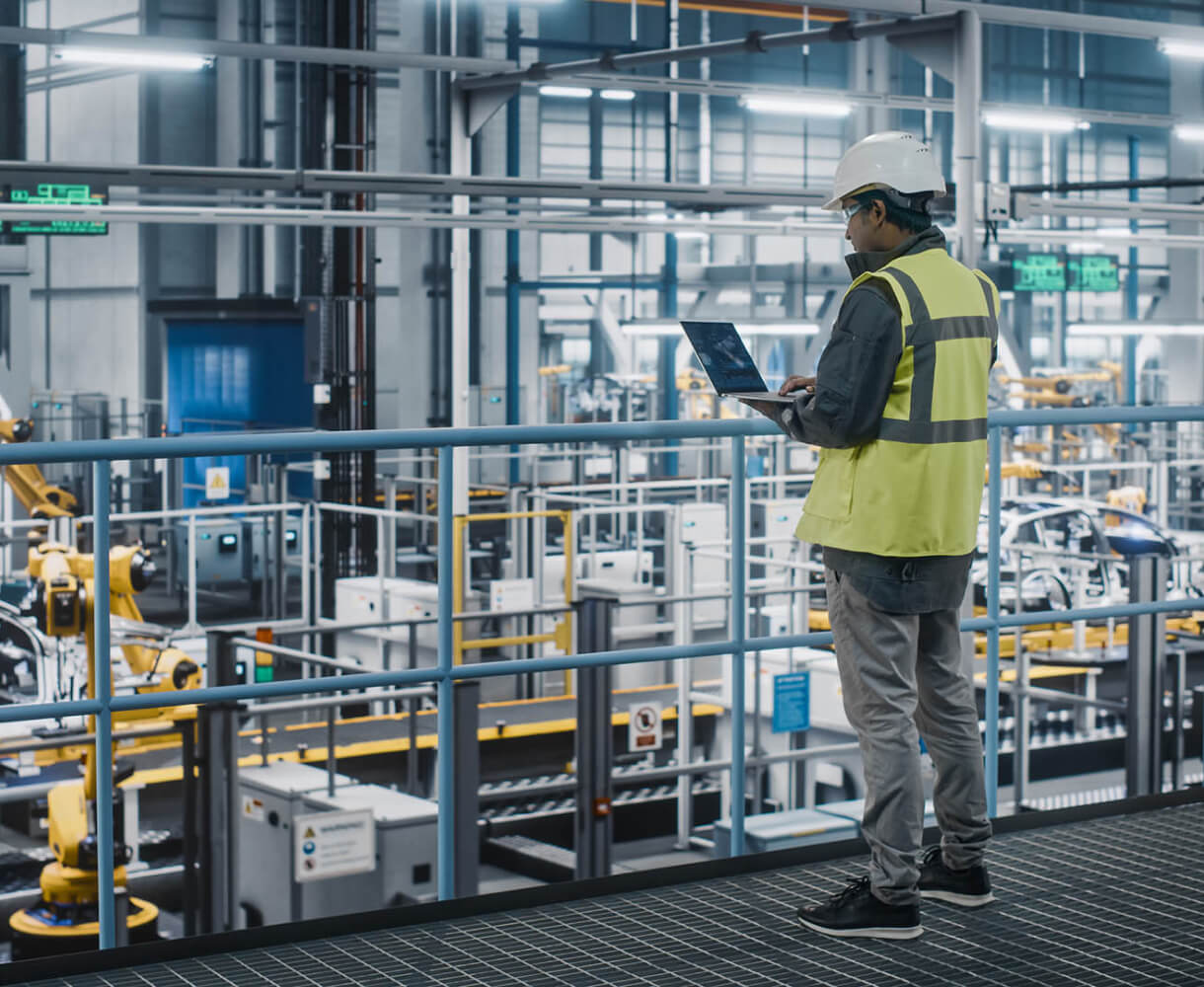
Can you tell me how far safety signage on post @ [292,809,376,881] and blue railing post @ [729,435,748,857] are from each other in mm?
2855

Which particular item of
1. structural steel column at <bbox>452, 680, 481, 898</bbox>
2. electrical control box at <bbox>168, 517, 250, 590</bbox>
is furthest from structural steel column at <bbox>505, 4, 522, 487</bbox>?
structural steel column at <bbox>452, 680, 481, 898</bbox>

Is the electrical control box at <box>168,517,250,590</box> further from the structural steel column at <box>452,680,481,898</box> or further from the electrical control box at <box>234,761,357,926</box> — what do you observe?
the structural steel column at <box>452,680,481,898</box>

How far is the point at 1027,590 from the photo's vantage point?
41.0 ft

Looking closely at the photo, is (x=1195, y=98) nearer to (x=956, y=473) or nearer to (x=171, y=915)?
(x=171, y=915)

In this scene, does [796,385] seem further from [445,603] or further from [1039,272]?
[1039,272]

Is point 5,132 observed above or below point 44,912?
above

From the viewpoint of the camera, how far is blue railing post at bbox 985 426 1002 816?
409 centimetres

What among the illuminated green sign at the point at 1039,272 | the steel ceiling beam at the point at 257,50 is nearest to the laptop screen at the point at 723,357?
the steel ceiling beam at the point at 257,50

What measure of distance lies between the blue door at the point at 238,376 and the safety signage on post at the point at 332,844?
13026 mm

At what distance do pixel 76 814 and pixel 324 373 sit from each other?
635 cm

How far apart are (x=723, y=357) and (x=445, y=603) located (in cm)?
81

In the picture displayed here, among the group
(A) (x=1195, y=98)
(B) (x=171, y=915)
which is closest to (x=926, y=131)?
(A) (x=1195, y=98)

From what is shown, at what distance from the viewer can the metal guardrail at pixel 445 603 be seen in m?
3.06

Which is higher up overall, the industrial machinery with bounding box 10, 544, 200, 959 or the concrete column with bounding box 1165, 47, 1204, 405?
the concrete column with bounding box 1165, 47, 1204, 405
